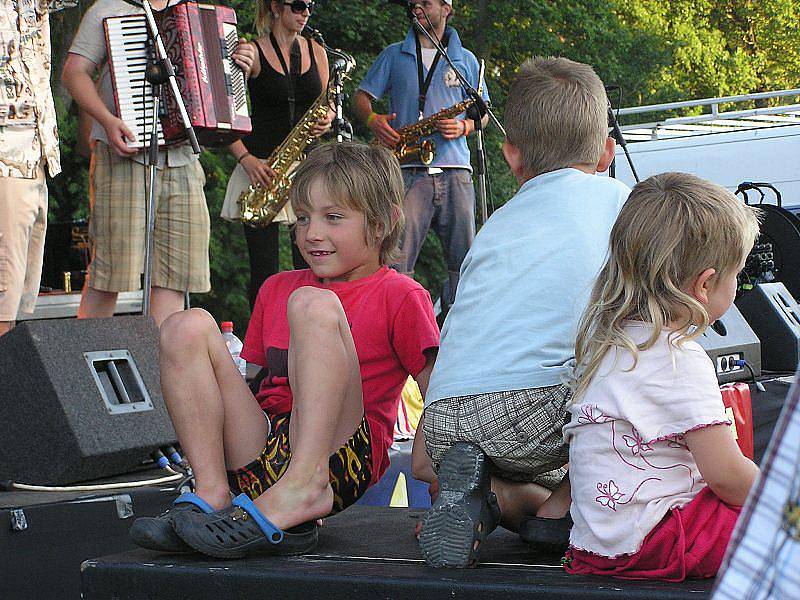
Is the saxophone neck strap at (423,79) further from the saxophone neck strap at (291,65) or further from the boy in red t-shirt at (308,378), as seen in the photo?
the boy in red t-shirt at (308,378)

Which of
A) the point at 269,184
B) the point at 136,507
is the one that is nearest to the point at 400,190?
the point at 136,507

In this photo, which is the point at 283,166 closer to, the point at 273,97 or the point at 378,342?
the point at 273,97

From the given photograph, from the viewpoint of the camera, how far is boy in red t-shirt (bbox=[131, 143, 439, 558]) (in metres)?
2.16

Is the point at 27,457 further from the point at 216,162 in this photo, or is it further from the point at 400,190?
the point at 216,162

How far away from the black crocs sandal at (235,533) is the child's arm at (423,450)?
1.39 ft

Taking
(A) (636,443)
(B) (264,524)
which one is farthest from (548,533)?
(B) (264,524)

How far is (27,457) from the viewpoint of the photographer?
2.98 metres

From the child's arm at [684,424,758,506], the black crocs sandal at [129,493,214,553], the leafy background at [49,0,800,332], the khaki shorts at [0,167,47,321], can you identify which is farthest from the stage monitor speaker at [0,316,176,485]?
the leafy background at [49,0,800,332]

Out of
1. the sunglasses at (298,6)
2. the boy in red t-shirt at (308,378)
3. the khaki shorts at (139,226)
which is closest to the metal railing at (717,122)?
the sunglasses at (298,6)

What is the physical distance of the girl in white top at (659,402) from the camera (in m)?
1.85

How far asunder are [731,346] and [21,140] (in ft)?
8.51

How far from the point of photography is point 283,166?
16.5 ft

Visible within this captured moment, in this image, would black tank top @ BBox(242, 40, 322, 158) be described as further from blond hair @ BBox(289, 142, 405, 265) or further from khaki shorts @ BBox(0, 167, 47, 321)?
blond hair @ BBox(289, 142, 405, 265)

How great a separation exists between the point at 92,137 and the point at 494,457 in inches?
102
